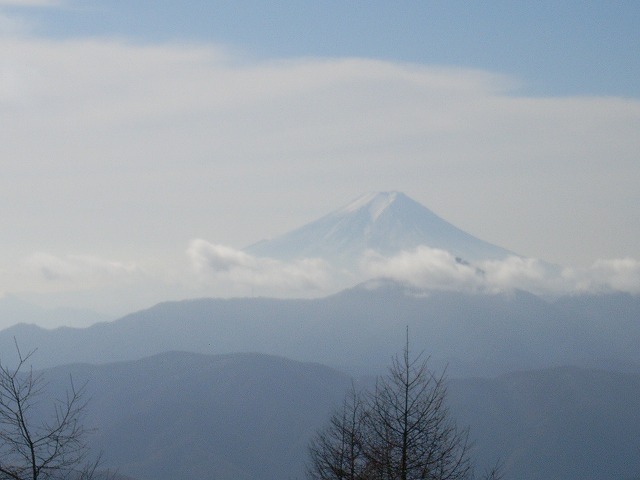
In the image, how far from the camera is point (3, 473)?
511 inches

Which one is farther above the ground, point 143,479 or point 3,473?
point 143,479

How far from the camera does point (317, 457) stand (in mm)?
19109

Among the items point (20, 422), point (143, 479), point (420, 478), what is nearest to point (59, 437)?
point (20, 422)

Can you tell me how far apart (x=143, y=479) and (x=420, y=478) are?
190892 mm

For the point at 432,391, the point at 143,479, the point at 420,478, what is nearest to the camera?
the point at 420,478

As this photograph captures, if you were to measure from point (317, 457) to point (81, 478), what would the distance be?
6.27m

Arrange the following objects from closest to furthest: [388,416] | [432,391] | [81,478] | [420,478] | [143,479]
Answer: [81,478] < [420,478] < [388,416] < [432,391] < [143,479]

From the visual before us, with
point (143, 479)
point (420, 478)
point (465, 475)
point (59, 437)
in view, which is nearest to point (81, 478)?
point (59, 437)

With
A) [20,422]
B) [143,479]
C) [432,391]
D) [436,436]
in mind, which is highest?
[143,479]

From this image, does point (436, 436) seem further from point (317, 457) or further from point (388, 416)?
point (317, 457)

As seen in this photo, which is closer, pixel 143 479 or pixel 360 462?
pixel 360 462

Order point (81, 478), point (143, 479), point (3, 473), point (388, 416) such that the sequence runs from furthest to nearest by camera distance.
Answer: point (143, 479)
point (388, 416)
point (81, 478)
point (3, 473)

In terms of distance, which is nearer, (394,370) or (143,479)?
(394,370)

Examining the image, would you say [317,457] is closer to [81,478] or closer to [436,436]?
[436,436]
